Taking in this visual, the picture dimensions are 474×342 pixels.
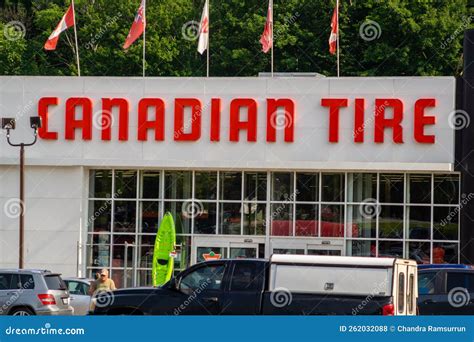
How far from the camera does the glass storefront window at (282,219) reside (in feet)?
130

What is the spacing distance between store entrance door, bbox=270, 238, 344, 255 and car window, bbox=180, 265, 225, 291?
15.1m

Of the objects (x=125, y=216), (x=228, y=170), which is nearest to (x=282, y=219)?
(x=228, y=170)

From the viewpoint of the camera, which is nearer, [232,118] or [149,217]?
[232,118]

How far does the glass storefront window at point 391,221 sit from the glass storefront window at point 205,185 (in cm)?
530

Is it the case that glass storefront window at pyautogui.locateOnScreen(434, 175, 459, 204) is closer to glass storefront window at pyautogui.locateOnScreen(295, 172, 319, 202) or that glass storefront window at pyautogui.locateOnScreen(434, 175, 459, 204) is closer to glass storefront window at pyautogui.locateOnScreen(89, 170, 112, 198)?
glass storefront window at pyautogui.locateOnScreen(295, 172, 319, 202)

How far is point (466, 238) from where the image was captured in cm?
3859

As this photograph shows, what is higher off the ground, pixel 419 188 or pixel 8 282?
pixel 419 188

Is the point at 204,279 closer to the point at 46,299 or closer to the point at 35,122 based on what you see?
the point at 46,299

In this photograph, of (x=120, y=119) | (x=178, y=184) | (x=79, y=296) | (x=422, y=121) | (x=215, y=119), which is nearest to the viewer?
(x=79, y=296)

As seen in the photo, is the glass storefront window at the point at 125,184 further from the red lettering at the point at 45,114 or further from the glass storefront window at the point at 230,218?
the glass storefront window at the point at 230,218

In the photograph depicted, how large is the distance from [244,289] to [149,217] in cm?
1645

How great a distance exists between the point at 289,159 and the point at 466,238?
590 centimetres

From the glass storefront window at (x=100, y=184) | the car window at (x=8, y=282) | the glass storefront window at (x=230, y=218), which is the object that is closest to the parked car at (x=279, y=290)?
the car window at (x=8, y=282)

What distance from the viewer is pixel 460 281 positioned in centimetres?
2800
